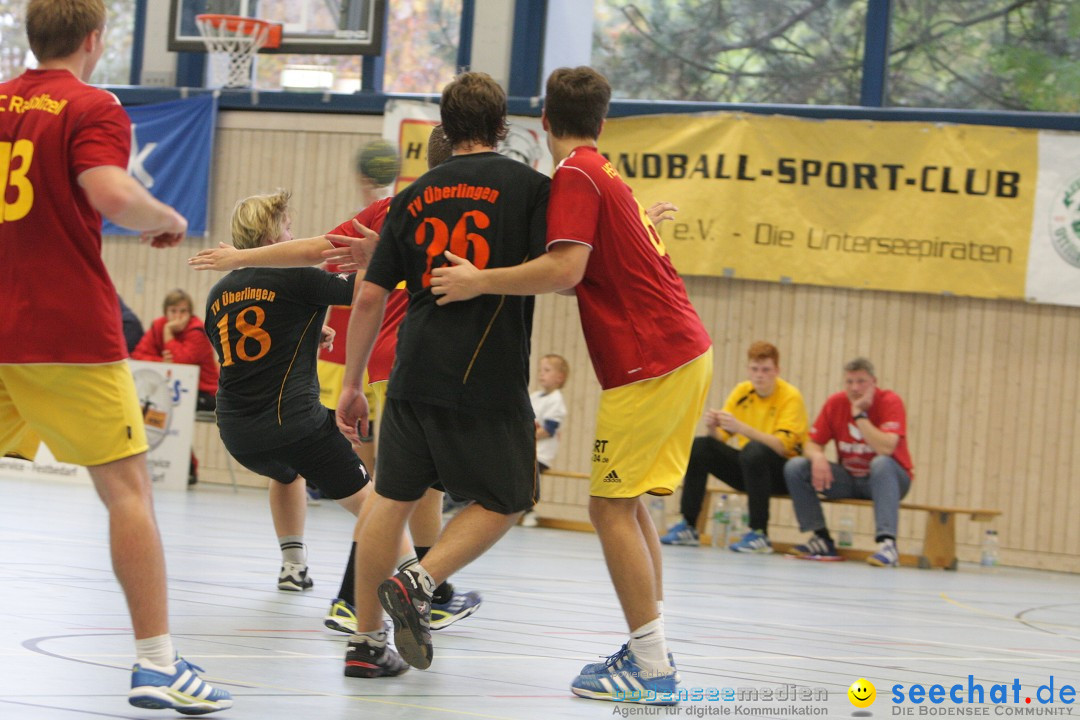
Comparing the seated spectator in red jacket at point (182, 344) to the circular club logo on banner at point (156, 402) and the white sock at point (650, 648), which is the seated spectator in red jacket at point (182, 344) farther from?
the white sock at point (650, 648)

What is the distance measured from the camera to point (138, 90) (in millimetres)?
14039

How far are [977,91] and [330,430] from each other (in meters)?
8.37

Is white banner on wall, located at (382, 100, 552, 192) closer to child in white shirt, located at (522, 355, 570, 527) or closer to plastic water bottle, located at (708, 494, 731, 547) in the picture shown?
child in white shirt, located at (522, 355, 570, 527)

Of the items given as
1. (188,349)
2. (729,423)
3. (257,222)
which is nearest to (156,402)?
(188,349)

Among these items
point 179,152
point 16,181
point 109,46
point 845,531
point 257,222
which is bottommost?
point 845,531

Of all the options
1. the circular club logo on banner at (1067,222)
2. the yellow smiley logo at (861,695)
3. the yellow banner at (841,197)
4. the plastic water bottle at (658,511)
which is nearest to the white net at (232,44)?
the yellow banner at (841,197)

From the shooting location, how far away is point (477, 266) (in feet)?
12.0

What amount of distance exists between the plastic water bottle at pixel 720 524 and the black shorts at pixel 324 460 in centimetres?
579

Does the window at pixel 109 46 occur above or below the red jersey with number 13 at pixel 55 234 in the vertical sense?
above

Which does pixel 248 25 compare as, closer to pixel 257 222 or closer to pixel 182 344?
pixel 182 344

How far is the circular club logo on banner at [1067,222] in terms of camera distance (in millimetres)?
10930

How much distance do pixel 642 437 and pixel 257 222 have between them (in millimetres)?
2085

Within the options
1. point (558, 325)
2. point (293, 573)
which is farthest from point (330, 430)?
point (558, 325)

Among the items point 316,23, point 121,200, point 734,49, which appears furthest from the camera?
point 316,23
